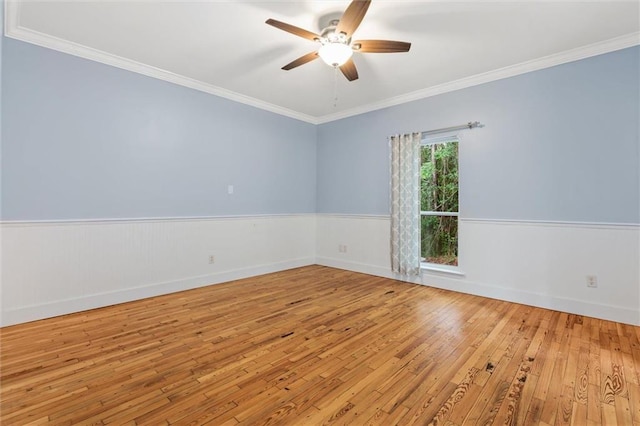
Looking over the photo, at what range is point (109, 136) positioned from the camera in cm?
311

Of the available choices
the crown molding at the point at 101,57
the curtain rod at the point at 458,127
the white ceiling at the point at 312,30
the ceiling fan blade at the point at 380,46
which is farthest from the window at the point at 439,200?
the crown molding at the point at 101,57

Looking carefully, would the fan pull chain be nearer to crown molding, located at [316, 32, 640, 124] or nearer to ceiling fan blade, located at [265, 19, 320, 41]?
crown molding, located at [316, 32, 640, 124]

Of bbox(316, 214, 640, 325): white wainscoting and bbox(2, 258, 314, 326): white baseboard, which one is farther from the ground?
bbox(316, 214, 640, 325): white wainscoting

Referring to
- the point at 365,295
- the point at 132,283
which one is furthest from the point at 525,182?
the point at 132,283

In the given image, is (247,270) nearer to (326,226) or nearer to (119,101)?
(326,226)

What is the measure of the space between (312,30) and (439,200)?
2691 mm

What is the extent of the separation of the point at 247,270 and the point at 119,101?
2.64m

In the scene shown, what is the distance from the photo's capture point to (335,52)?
234 cm

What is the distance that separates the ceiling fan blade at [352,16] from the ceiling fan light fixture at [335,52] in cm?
11

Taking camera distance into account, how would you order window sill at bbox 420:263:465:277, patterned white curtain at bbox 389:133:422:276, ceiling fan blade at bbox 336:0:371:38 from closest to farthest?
1. ceiling fan blade at bbox 336:0:371:38
2. window sill at bbox 420:263:465:277
3. patterned white curtain at bbox 389:133:422:276

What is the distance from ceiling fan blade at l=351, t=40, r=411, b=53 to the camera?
2.32 metres

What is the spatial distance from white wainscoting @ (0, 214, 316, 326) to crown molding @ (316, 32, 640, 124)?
2.67 metres

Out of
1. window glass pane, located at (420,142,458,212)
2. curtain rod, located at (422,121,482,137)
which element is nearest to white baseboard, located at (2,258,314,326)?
window glass pane, located at (420,142,458,212)

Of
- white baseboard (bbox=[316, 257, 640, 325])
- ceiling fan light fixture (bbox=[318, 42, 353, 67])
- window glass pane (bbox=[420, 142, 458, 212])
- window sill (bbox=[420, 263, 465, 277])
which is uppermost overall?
ceiling fan light fixture (bbox=[318, 42, 353, 67])
